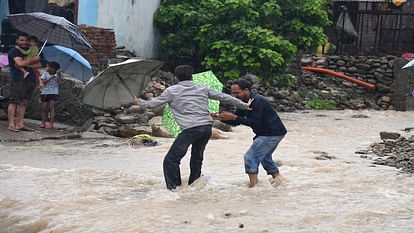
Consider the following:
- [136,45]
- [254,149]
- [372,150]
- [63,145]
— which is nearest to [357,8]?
[136,45]

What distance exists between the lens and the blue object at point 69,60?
13078 mm

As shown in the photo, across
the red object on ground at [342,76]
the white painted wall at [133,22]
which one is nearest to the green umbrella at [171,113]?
the white painted wall at [133,22]

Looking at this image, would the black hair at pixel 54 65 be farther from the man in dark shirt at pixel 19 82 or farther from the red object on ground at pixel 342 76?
the red object on ground at pixel 342 76

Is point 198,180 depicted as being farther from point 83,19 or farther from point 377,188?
point 83,19

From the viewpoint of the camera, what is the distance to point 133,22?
58.2 ft

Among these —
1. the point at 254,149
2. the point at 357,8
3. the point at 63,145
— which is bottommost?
the point at 63,145

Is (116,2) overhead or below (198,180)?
overhead

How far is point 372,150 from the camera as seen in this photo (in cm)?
1214

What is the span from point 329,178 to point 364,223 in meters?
2.60

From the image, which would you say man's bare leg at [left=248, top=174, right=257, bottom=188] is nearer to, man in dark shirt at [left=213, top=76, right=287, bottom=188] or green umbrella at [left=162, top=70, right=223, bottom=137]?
man in dark shirt at [left=213, top=76, right=287, bottom=188]

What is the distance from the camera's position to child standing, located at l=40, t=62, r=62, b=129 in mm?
12336

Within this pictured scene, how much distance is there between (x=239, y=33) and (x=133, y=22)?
8.71 feet

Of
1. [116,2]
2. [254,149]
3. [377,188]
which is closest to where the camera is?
[254,149]

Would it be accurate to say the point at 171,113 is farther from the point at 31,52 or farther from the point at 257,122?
the point at 31,52
